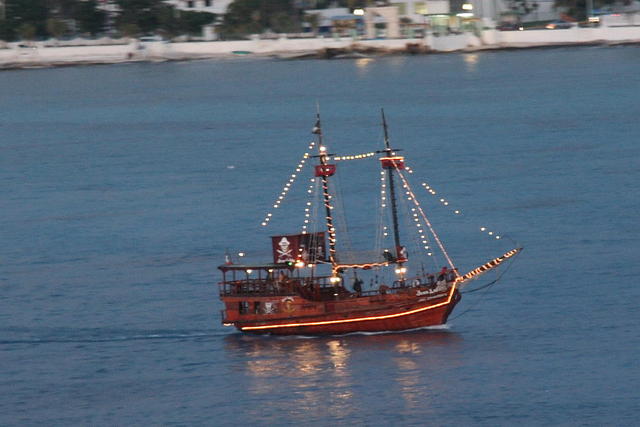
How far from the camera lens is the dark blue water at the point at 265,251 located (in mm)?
43500

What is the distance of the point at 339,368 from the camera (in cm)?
4597

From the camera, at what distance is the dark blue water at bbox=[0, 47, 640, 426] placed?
43.5 metres

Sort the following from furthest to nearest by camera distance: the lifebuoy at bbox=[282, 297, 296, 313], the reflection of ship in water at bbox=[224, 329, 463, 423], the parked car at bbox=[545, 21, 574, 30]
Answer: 1. the parked car at bbox=[545, 21, 574, 30]
2. the lifebuoy at bbox=[282, 297, 296, 313]
3. the reflection of ship in water at bbox=[224, 329, 463, 423]

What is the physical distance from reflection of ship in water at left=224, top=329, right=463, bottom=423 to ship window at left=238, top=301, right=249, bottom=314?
829 mm

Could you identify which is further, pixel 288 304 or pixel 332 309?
pixel 288 304

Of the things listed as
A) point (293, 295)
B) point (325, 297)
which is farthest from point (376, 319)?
point (293, 295)

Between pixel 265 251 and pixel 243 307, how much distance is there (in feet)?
40.9

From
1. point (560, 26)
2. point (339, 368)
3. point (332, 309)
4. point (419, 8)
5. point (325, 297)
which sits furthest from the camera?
point (560, 26)

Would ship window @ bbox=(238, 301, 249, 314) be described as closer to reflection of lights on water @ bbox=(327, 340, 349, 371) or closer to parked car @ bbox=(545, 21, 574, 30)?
reflection of lights on water @ bbox=(327, 340, 349, 371)

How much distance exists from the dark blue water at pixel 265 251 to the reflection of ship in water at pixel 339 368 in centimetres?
9

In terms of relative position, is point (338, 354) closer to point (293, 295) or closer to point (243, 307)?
point (293, 295)

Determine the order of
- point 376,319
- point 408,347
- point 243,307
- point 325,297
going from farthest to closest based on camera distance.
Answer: point 243,307 → point 325,297 → point 376,319 → point 408,347

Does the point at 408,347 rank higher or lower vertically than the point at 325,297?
lower

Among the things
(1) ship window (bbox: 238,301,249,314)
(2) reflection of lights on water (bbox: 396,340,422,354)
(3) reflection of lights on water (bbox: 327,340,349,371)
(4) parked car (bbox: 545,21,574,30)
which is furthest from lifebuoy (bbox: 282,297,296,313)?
(4) parked car (bbox: 545,21,574,30)
